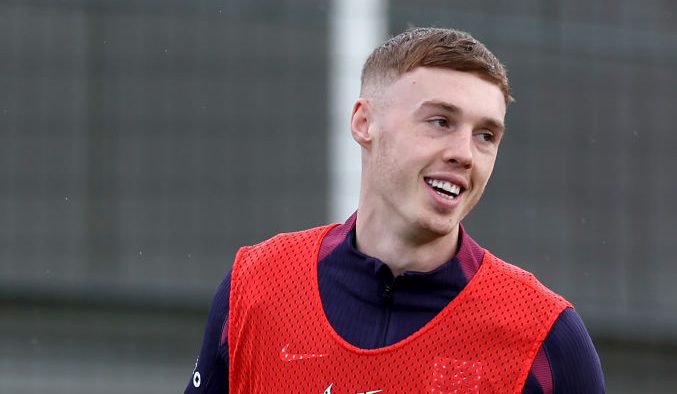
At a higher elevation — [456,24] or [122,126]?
[456,24]

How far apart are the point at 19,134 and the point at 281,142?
1.98 m

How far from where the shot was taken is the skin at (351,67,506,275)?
11.7ft

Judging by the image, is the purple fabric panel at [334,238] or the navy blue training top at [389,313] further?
the purple fabric panel at [334,238]

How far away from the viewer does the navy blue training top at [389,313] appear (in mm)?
3549

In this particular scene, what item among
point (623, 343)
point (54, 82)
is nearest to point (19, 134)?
point (54, 82)

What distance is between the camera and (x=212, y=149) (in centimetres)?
1133

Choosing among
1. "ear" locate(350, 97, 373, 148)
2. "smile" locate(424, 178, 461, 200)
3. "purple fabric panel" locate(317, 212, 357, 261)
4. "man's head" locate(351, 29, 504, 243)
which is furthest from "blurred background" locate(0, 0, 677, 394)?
"smile" locate(424, 178, 461, 200)

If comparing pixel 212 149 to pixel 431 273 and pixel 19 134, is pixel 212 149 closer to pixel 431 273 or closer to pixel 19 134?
pixel 19 134

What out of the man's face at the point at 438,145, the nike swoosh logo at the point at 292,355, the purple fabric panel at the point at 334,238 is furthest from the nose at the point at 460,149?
the nike swoosh logo at the point at 292,355

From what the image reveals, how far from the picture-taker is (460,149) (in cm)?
A: 355

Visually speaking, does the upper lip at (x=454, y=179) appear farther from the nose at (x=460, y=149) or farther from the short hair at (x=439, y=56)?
the short hair at (x=439, y=56)

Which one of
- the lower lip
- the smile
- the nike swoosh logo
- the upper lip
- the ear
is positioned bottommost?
the nike swoosh logo

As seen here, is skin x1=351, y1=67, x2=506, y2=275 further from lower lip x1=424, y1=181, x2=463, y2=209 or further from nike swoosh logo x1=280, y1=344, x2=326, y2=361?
nike swoosh logo x1=280, y1=344, x2=326, y2=361

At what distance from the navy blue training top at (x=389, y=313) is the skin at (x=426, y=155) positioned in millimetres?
50
